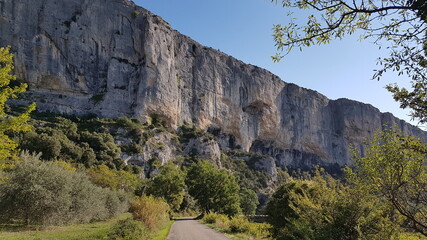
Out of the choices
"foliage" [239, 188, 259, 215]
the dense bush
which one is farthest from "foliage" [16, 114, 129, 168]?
"foliage" [239, 188, 259, 215]

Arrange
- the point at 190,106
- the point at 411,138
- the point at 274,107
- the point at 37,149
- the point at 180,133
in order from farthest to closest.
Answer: the point at 274,107 → the point at 190,106 → the point at 180,133 → the point at 37,149 → the point at 411,138

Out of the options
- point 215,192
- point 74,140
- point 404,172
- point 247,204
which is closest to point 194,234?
point 404,172

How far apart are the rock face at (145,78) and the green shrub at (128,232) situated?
133 feet

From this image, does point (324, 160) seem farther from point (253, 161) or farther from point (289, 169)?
point (253, 161)

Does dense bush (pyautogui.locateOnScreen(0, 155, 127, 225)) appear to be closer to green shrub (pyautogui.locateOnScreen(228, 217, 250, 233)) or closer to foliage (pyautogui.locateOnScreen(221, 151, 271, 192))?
green shrub (pyautogui.locateOnScreen(228, 217, 250, 233))

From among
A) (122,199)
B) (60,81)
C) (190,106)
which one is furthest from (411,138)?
(190,106)

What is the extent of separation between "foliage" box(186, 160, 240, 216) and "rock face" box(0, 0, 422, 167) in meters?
24.5

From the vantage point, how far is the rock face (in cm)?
6034

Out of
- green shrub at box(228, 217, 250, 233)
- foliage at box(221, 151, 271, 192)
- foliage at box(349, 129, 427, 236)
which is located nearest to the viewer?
foliage at box(349, 129, 427, 236)

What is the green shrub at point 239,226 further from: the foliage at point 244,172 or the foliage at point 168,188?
the foliage at point 244,172

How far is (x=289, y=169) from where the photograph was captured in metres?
107

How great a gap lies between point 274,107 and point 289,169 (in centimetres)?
2488

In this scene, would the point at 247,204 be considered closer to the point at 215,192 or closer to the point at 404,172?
the point at 215,192

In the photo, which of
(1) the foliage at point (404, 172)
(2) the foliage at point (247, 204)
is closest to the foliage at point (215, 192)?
(2) the foliage at point (247, 204)
